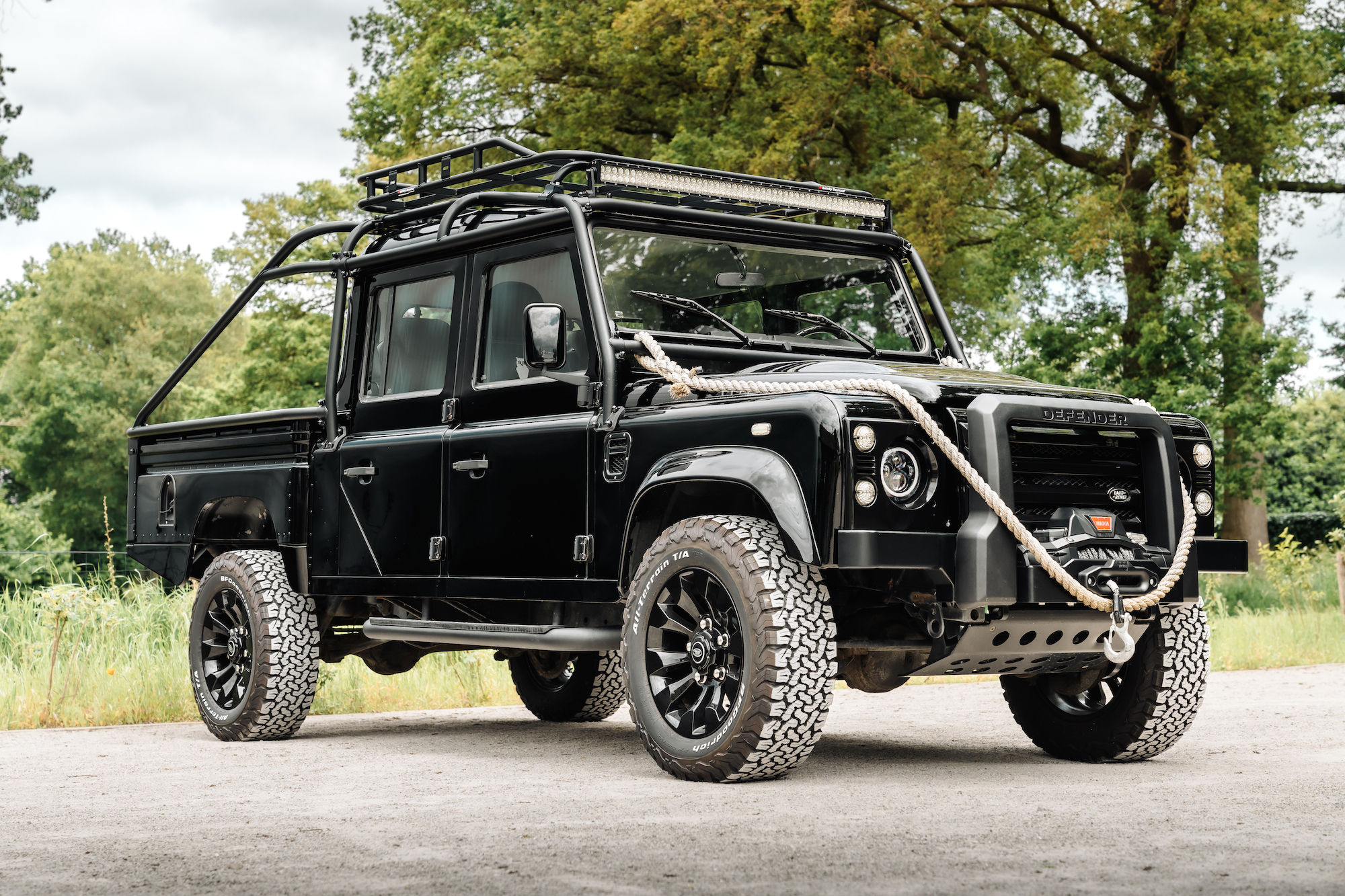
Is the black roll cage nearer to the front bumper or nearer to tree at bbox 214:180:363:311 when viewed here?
the front bumper

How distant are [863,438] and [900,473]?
25cm

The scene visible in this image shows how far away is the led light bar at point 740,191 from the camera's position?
8.03m

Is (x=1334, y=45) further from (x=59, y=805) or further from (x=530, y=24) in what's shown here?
(x=59, y=805)

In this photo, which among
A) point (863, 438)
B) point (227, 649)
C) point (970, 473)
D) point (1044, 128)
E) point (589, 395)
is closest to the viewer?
point (863, 438)

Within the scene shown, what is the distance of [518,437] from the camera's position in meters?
7.59

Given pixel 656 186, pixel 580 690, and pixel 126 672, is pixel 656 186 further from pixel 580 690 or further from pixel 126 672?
pixel 126 672

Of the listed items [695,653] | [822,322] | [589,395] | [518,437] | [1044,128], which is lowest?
[695,653]

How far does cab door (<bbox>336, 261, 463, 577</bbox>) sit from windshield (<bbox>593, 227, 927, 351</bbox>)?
1.16m

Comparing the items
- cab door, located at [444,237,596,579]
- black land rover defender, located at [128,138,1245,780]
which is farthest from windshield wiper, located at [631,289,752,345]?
cab door, located at [444,237,596,579]

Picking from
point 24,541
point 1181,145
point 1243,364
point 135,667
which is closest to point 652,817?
point 135,667

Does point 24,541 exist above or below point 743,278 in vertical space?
below

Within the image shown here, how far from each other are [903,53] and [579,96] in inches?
258

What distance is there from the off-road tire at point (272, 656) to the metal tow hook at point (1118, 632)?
4.40 metres

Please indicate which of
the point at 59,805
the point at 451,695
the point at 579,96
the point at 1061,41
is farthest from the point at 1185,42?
the point at 59,805
